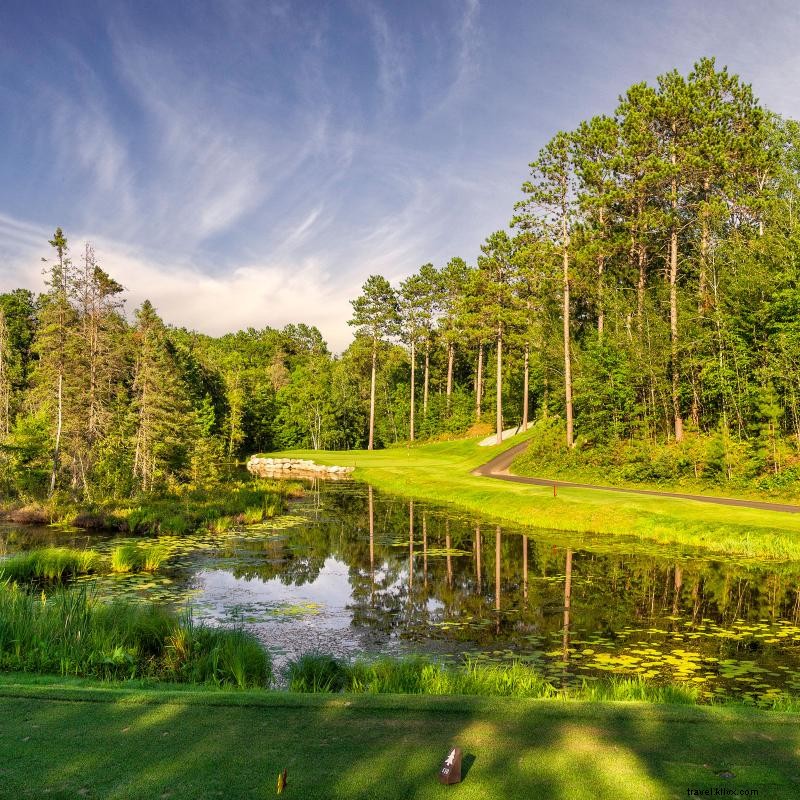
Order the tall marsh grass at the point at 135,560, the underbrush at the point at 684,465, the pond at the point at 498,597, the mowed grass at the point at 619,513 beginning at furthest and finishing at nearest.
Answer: the underbrush at the point at 684,465 < the mowed grass at the point at 619,513 < the tall marsh grass at the point at 135,560 < the pond at the point at 498,597

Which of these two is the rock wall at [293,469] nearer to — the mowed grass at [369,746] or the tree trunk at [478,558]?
the tree trunk at [478,558]

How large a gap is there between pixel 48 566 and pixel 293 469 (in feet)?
153

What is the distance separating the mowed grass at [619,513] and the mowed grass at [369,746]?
16.8 metres

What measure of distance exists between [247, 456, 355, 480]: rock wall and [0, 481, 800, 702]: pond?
29928 mm

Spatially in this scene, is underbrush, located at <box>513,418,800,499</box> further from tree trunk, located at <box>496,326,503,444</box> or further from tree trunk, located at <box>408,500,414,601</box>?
tree trunk, located at <box>496,326,503,444</box>

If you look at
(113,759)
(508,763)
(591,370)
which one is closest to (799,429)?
(591,370)

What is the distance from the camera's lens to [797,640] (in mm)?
12641

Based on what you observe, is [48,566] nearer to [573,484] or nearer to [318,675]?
[318,675]

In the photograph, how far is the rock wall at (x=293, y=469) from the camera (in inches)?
2258

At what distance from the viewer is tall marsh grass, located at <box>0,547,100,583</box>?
1747 cm

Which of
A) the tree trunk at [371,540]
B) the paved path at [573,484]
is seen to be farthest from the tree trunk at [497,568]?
the paved path at [573,484]

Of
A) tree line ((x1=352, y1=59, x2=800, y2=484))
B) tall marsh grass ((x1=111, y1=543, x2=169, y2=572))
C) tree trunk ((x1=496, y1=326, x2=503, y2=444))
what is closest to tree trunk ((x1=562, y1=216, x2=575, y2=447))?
tree line ((x1=352, y1=59, x2=800, y2=484))

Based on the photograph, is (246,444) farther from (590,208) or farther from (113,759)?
(113,759)

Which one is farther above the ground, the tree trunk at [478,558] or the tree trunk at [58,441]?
the tree trunk at [58,441]
